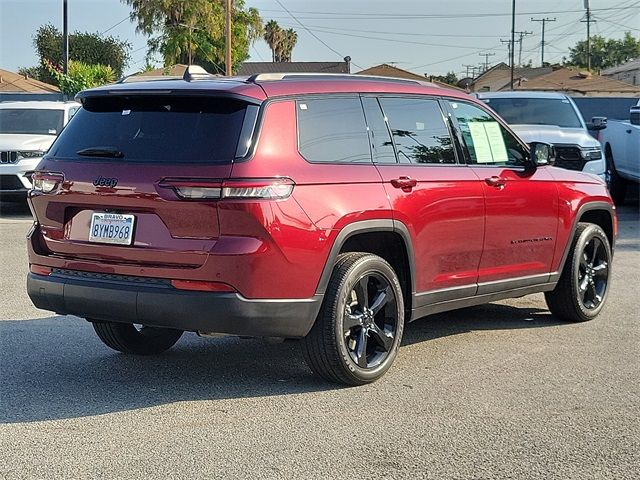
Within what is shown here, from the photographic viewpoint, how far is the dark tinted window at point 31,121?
54.2 feet

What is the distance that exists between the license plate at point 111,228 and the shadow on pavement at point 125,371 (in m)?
0.88

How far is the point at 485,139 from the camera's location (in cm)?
697

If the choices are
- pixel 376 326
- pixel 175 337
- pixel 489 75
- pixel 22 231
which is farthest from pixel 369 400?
pixel 489 75

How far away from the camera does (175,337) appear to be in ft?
21.6

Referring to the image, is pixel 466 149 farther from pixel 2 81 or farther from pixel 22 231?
pixel 2 81

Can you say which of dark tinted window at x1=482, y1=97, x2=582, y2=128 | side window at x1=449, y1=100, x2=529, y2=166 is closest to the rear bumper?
side window at x1=449, y1=100, x2=529, y2=166

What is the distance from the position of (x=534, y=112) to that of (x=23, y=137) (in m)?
8.16

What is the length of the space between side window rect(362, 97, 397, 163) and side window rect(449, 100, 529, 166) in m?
0.85

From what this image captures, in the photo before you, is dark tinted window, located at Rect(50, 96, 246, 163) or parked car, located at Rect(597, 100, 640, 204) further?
parked car, located at Rect(597, 100, 640, 204)

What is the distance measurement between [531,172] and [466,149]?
74 cm

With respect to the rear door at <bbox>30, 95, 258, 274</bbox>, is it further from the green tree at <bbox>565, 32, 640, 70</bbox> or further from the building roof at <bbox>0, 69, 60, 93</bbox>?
the green tree at <bbox>565, 32, 640, 70</bbox>

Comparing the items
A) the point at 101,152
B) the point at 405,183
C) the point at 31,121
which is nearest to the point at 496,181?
the point at 405,183

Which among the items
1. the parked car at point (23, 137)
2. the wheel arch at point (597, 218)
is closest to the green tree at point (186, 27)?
Answer: the parked car at point (23, 137)

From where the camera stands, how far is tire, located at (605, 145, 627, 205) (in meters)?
17.5
